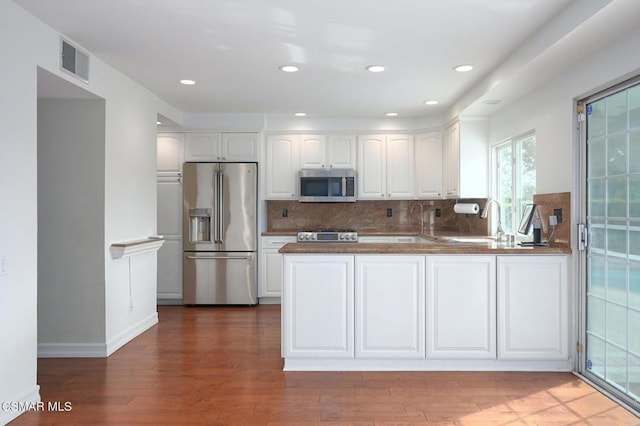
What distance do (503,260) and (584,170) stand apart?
835 millimetres

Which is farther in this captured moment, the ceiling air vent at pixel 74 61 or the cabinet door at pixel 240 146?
the cabinet door at pixel 240 146

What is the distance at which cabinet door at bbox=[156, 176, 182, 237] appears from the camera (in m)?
6.06

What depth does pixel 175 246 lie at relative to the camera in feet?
19.9

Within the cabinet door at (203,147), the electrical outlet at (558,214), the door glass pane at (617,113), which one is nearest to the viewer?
the door glass pane at (617,113)

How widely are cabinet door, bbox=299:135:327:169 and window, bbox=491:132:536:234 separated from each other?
82.9 inches

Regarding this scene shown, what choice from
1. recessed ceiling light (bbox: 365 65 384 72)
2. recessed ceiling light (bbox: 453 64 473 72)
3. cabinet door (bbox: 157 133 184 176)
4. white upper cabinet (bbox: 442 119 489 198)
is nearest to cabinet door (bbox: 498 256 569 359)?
recessed ceiling light (bbox: 453 64 473 72)

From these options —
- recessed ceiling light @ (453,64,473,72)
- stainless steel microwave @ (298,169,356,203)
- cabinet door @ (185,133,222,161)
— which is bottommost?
stainless steel microwave @ (298,169,356,203)

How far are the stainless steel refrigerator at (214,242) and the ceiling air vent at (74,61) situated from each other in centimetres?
250

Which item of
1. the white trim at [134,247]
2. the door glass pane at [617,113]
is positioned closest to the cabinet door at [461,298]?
the door glass pane at [617,113]

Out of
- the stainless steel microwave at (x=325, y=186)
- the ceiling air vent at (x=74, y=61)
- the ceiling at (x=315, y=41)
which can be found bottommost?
the stainless steel microwave at (x=325, y=186)

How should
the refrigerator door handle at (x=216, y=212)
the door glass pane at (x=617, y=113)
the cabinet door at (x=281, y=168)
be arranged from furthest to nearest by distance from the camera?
1. the cabinet door at (x=281, y=168)
2. the refrigerator door handle at (x=216, y=212)
3. the door glass pane at (x=617, y=113)

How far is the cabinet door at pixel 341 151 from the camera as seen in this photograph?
6352mm

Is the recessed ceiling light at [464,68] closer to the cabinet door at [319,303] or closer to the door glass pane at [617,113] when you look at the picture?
the door glass pane at [617,113]

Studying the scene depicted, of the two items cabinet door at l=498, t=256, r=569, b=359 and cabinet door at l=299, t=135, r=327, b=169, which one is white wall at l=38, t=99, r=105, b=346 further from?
cabinet door at l=498, t=256, r=569, b=359
